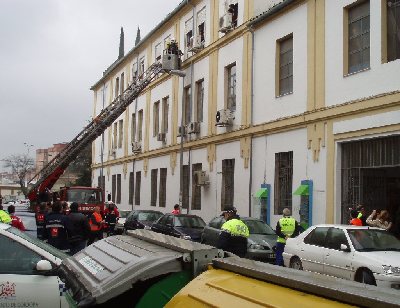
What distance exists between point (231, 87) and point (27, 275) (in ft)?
64.6

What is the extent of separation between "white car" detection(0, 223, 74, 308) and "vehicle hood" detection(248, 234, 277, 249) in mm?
9348

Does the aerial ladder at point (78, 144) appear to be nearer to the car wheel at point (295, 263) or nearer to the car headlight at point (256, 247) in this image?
the car headlight at point (256, 247)

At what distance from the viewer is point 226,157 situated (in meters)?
24.8

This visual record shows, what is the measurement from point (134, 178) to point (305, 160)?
21874 millimetres

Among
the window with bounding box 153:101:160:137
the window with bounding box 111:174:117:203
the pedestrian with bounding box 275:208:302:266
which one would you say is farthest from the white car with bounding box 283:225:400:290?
the window with bounding box 111:174:117:203

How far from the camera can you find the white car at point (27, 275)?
20.5ft

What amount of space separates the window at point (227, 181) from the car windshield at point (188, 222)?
406cm

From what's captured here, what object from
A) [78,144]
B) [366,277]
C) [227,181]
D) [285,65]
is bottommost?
[366,277]

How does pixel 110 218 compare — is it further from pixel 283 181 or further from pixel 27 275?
pixel 27 275

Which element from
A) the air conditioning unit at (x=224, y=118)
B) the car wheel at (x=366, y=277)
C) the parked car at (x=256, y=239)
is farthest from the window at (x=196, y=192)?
the car wheel at (x=366, y=277)

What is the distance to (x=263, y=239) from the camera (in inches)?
625

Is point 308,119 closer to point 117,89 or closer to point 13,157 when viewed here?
point 117,89

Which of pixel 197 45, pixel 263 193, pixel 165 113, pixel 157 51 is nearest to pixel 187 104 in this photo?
pixel 197 45

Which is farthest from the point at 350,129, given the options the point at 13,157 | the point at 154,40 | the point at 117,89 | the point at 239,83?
the point at 13,157
